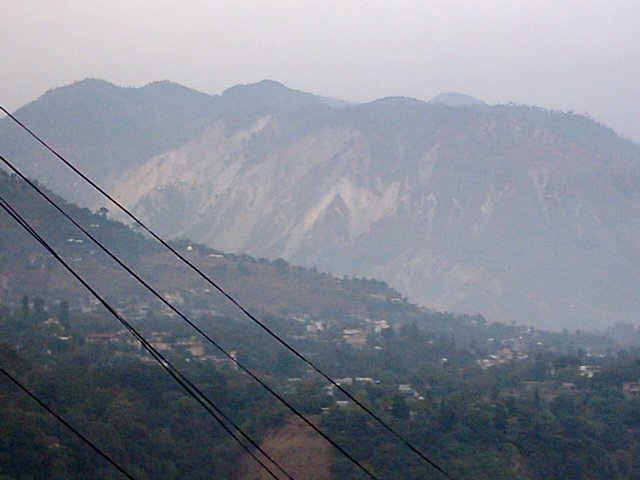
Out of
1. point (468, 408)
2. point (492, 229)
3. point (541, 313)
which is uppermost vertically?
point (492, 229)

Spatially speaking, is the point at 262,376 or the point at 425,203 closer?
the point at 262,376

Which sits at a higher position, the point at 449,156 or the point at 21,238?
the point at 449,156

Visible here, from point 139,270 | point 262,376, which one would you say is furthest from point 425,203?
point 262,376

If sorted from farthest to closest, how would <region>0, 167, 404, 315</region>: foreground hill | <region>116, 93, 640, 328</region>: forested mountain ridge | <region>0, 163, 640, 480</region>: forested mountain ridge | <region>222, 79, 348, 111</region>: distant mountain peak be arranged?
1. <region>222, 79, 348, 111</region>: distant mountain peak
2. <region>116, 93, 640, 328</region>: forested mountain ridge
3. <region>0, 167, 404, 315</region>: foreground hill
4. <region>0, 163, 640, 480</region>: forested mountain ridge

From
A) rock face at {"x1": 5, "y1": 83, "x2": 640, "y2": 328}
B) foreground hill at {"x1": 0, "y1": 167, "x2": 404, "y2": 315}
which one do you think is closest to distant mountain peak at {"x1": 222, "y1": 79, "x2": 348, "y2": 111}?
rock face at {"x1": 5, "y1": 83, "x2": 640, "y2": 328}

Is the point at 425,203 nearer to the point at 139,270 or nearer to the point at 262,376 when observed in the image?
the point at 139,270

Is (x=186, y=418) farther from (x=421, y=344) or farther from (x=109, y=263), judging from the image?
(x=109, y=263)

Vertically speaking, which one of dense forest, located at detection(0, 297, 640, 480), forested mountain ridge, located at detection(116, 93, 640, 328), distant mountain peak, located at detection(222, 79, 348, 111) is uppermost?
distant mountain peak, located at detection(222, 79, 348, 111)

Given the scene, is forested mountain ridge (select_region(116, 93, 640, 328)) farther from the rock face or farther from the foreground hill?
the foreground hill

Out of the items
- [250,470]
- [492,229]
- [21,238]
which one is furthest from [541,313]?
[250,470]
